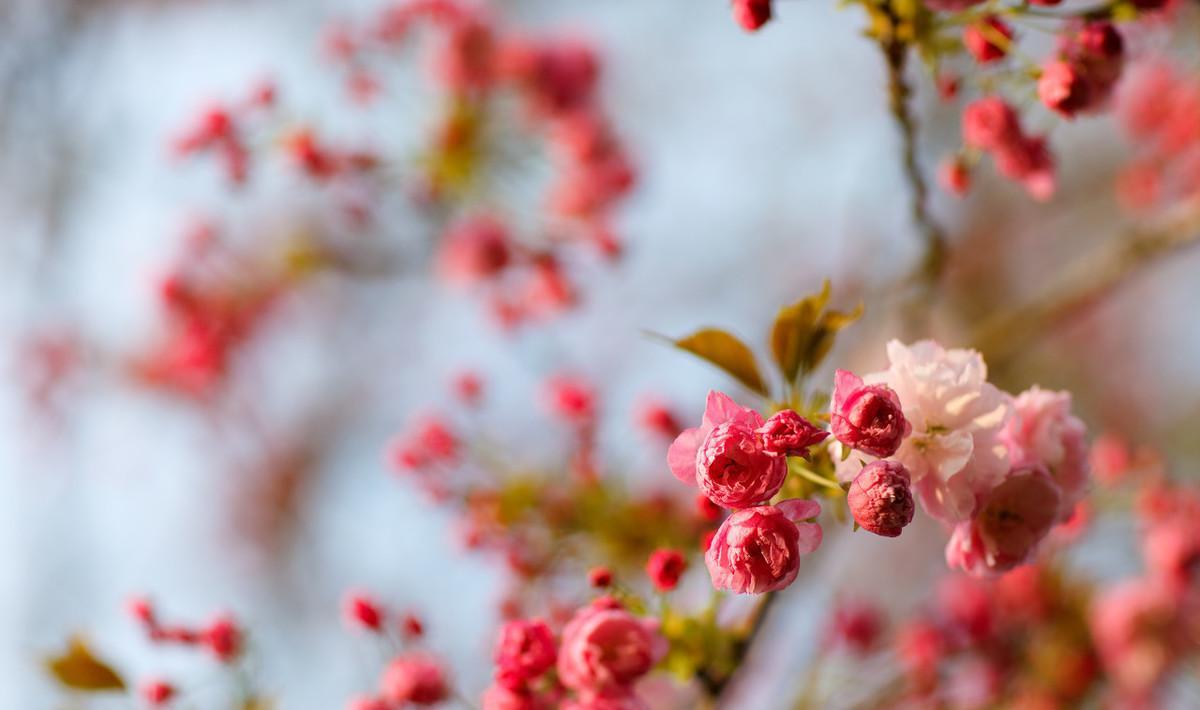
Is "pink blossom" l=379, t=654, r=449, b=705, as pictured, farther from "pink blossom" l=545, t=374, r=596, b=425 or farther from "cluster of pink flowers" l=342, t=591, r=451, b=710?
"pink blossom" l=545, t=374, r=596, b=425

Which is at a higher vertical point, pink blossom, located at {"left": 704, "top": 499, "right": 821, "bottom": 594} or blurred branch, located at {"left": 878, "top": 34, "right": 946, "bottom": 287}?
blurred branch, located at {"left": 878, "top": 34, "right": 946, "bottom": 287}

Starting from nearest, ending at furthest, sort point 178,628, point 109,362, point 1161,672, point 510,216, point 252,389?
point 178,628
point 1161,672
point 510,216
point 252,389
point 109,362

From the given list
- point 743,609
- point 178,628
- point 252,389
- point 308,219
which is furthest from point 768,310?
point 178,628

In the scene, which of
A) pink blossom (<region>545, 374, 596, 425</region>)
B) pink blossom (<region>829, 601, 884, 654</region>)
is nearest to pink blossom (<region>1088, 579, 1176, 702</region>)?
pink blossom (<region>829, 601, 884, 654</region>)

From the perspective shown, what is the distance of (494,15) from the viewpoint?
3.06 m

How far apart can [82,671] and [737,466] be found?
1.01m

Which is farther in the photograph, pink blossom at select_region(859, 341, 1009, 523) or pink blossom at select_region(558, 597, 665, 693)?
pink blossom at select_region(558, 597, 665, 693)

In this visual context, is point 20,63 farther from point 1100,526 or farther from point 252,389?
point 1100,526

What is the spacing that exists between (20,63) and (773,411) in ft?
13.1

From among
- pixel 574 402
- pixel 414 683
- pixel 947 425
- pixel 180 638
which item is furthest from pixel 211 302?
pixel 947 425

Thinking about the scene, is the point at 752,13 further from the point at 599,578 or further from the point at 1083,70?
the point at 599,578

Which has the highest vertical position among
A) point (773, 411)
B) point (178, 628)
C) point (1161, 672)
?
point (178, 628)

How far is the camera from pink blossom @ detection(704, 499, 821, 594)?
0.95 meters

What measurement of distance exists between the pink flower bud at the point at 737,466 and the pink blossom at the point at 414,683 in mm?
551
